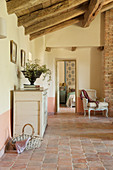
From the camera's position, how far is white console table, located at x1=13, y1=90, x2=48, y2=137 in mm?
3822

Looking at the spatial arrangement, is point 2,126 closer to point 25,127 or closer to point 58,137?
point 25,127

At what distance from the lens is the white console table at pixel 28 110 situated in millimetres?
3822

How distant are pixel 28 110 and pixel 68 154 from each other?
1188 mm

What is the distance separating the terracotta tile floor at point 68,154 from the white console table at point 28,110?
0.42 m

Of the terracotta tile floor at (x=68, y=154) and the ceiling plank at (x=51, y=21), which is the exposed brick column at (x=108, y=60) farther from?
the terracotta tile floor at (x=68, y=154)

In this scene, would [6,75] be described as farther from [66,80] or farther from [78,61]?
[66,80]

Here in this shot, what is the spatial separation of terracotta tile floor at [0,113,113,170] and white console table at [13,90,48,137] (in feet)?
1.37

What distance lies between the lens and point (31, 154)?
124 inches

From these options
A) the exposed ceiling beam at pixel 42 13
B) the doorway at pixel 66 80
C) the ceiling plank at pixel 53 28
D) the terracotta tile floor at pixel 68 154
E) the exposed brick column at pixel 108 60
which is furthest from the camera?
the doorway at pixel 66 80

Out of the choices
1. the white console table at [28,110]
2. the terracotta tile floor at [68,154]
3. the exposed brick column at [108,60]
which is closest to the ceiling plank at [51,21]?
the exposed brick column at [108,60]

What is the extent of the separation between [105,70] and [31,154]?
4.62 m

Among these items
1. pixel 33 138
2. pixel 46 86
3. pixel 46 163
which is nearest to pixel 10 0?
pixel 33 138

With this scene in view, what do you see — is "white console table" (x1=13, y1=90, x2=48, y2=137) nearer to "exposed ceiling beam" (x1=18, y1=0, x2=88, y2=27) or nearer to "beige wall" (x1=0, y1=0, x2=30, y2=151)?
"beige wall" (x1=0, y1=0, x2=30, y2=151)

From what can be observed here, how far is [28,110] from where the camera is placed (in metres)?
3.84
